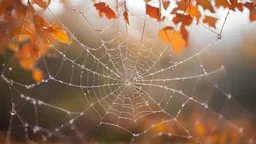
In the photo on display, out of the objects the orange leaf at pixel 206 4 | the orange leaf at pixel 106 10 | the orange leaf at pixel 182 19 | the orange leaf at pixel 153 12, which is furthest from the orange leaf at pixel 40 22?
the orange leaf at pixel 206 4

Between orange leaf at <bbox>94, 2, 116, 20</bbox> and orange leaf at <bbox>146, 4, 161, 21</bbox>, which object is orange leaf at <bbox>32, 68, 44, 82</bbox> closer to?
orange leaf at <bbox>94, 2, 116, 20</bbox>

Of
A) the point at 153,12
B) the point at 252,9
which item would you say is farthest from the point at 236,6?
the point at 153,12

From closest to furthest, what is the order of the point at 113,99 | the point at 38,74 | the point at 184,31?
the point at 184,31
the point at 38,74
the point at 113,99

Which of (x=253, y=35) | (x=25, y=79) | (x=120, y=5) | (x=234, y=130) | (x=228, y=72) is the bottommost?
(x=120, y=5)

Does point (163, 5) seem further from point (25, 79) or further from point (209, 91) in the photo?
point (209, 91)

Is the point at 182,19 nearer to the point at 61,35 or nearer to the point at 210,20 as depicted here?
the point at 210,20

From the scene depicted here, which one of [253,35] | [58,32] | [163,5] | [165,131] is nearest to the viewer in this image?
[163,5]

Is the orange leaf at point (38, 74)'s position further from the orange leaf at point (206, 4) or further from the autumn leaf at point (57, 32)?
the orange leaf at point (206, 4)

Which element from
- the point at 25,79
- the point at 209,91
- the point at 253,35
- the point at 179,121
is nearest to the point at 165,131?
the point at 179,121
